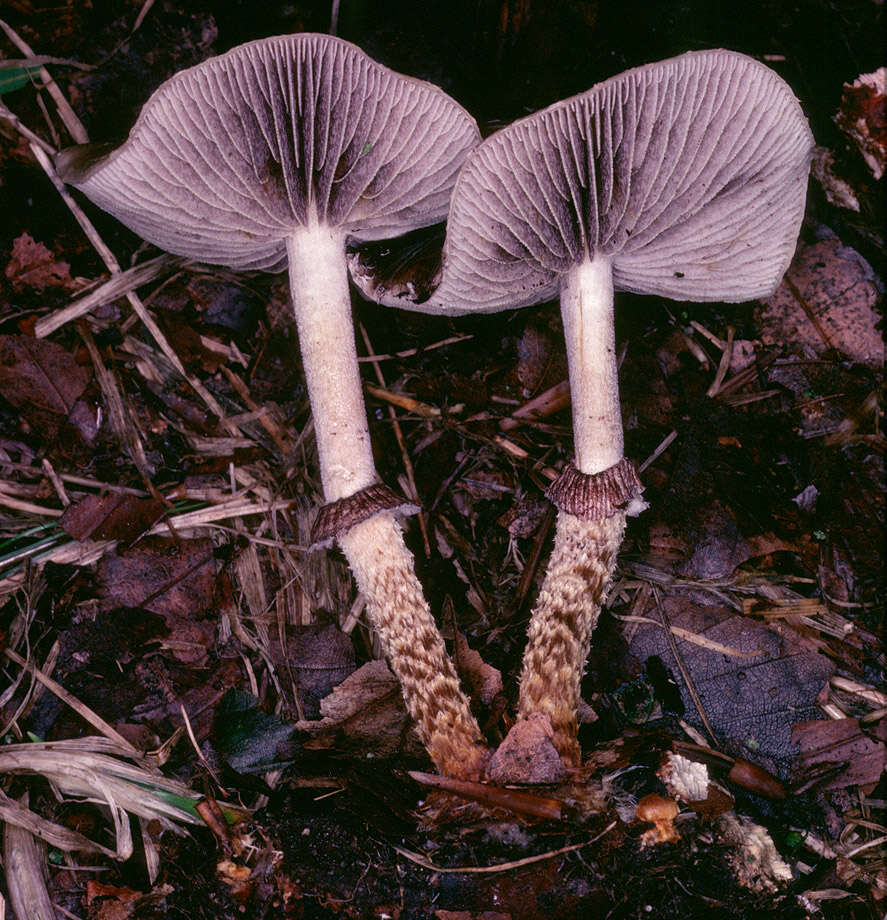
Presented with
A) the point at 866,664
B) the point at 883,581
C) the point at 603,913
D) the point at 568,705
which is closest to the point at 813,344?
the point at 883,581

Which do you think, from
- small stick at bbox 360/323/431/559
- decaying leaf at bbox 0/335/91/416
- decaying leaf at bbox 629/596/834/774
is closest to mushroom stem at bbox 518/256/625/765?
decaying leaf at bbox 629/596/834/774

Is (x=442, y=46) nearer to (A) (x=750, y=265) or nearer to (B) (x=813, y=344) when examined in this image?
(A) (x=750, y=265)

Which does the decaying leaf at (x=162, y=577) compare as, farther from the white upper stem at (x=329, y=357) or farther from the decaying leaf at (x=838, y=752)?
the decaying leaf at (x=838, y=752)

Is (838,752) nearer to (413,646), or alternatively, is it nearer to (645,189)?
(413,646)

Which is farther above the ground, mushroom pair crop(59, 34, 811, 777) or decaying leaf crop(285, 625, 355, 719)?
mushroom pair crop(59, 34, 811, 777)

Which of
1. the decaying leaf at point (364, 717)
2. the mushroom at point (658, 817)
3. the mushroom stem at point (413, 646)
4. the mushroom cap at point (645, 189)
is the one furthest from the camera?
the decaying leaf at point (364, 717)

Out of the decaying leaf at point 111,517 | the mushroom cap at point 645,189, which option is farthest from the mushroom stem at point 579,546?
the decaying leaf at point 111,517

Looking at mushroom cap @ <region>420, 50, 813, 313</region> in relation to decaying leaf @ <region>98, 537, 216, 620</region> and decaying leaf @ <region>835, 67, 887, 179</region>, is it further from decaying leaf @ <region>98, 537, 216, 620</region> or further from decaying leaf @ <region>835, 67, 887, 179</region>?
decaying leaf @ <region>98, 537, 216, 620</region>
